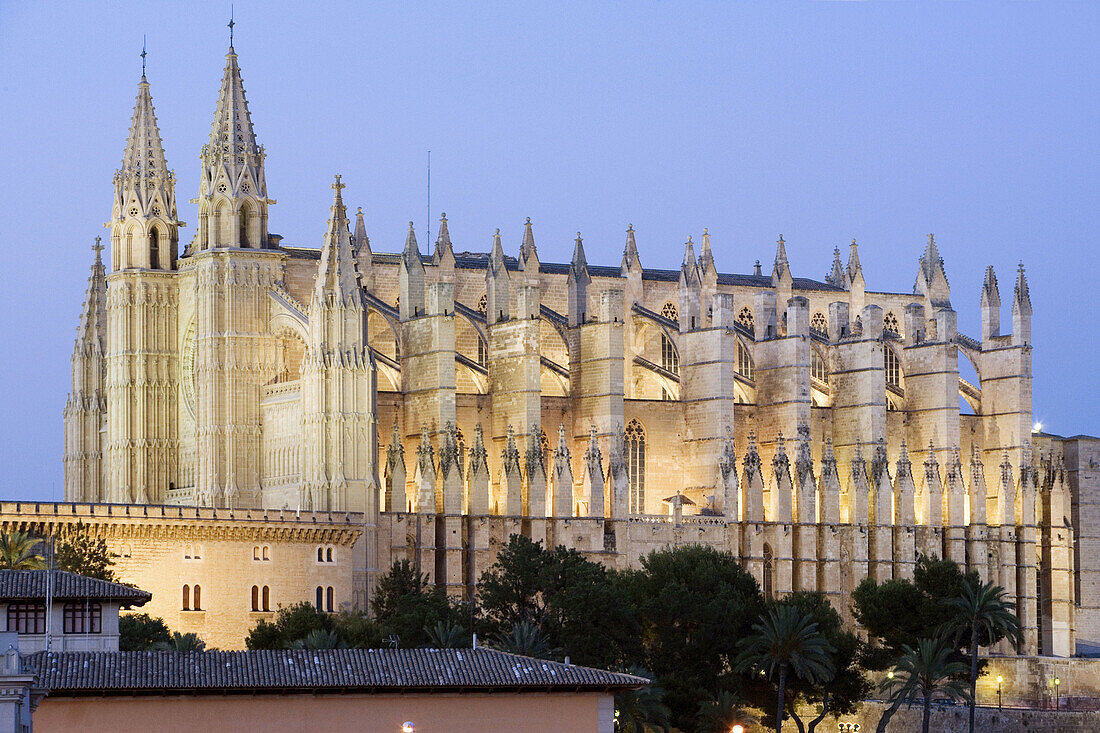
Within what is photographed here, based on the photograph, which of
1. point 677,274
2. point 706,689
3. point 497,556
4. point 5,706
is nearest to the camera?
point 5,706

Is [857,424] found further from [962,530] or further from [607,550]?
[607,550]

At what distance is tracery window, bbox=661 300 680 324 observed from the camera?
9881 centimetres

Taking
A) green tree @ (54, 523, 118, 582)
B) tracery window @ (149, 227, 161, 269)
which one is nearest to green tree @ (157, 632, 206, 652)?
green tree @ (54, 523, 118, 582)

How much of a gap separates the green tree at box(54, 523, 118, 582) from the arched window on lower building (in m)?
27.9

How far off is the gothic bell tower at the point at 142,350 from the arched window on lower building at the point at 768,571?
22.9 metres

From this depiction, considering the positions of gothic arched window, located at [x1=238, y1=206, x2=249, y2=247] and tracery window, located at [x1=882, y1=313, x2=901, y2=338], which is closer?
gothic arched window, located at [x1=238, y1=206, x2=249, y2=247]

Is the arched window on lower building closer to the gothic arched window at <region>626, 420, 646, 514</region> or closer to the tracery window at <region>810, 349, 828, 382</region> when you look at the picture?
the gothic arched window at <region>626, 420, 646, 514</region>

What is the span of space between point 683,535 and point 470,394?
31.0 ft

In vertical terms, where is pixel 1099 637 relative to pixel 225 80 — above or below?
below

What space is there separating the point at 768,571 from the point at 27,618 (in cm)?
4001

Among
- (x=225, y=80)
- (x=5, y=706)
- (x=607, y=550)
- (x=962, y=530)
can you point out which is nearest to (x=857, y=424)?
(x=962, y=530)

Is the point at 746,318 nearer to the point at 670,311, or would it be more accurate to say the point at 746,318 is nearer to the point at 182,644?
the point at 670,311

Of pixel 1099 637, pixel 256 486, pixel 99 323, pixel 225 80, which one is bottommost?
pixel 1099 637

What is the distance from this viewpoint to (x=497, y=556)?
8006 cm
